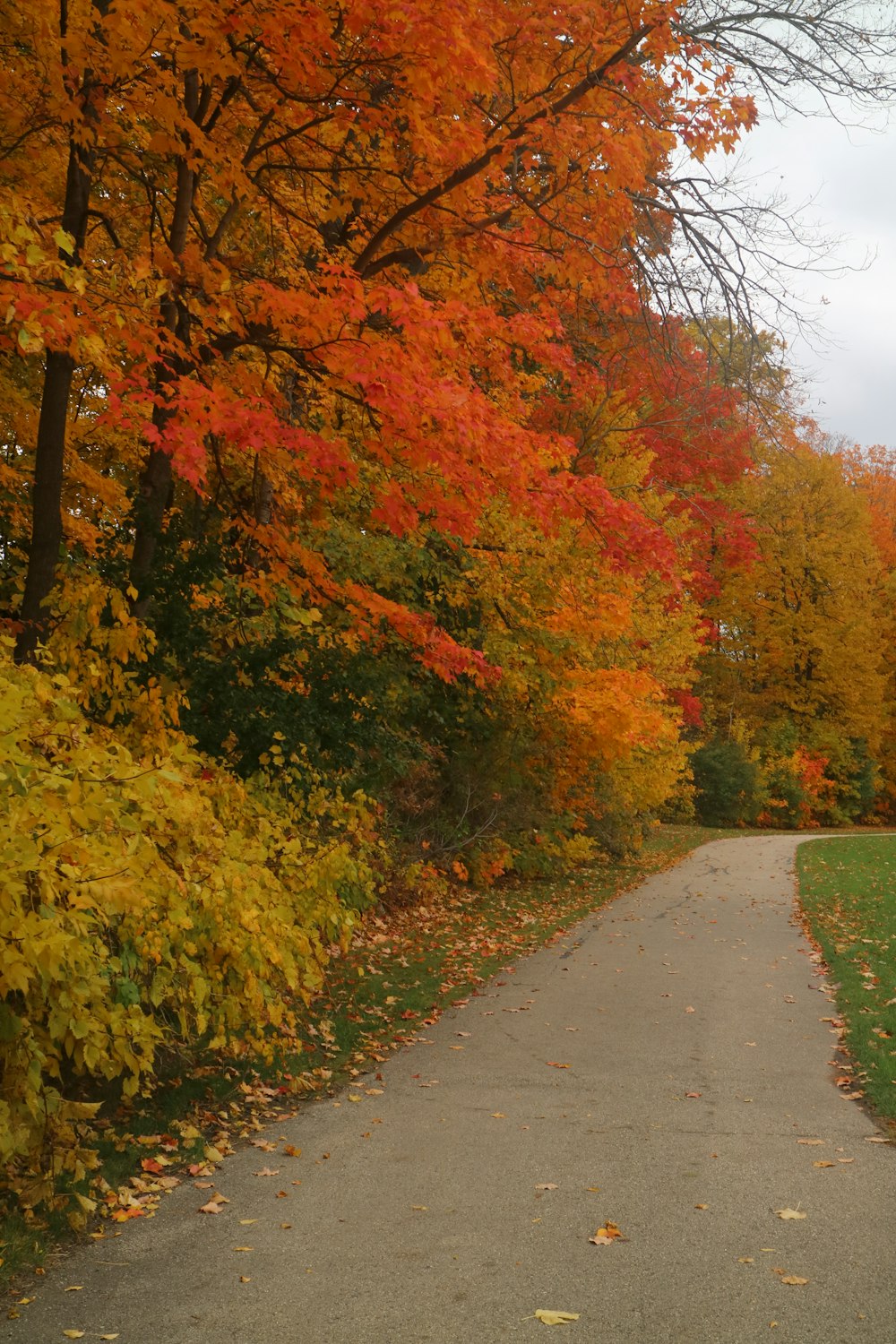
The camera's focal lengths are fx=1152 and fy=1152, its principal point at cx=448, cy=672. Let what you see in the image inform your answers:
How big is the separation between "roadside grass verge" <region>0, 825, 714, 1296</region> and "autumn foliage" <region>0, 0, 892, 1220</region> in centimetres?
27

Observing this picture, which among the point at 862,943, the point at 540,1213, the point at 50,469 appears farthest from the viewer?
the point at 862,943

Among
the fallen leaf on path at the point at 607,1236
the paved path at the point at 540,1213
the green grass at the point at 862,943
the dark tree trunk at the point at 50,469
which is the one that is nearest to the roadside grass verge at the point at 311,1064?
the paved path at the point at 540,1213

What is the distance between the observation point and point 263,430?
701 centimetres

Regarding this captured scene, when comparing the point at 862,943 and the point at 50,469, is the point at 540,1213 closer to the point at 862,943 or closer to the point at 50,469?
the point at 50,469

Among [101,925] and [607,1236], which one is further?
[101,925]

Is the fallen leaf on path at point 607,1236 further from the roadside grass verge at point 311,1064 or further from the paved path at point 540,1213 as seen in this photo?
the roadside grass verge at point 311,1064

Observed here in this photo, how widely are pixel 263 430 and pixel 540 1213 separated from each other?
4.59 m

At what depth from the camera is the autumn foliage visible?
16.6 feet

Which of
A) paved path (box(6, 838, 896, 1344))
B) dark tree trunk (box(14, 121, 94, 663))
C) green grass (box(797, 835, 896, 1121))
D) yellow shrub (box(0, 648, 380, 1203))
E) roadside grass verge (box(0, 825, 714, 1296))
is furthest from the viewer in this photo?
dark tree trunk (box(14, 121, 94, 663))

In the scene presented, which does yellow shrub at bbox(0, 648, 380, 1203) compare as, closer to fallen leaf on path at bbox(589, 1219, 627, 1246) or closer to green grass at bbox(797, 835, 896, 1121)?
fallen leaf on path at bbox(589, 1219, 627, 1246)

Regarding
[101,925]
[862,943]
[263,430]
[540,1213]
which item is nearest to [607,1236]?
[540,1213]

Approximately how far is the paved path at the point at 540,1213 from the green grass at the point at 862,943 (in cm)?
29

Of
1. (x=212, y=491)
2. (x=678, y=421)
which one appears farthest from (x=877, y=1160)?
(x=678, y=421)

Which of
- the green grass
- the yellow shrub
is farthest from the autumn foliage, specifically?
the green grass
